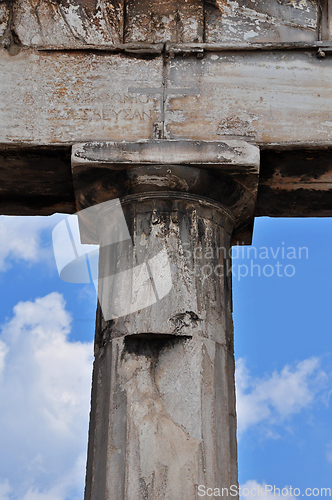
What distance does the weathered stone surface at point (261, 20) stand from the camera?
5.04 m

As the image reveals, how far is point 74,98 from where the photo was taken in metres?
4.83

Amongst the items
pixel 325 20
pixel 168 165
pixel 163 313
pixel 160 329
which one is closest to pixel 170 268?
pixel 163 313

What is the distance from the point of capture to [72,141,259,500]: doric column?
388 cm

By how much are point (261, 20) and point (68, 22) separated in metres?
1.65

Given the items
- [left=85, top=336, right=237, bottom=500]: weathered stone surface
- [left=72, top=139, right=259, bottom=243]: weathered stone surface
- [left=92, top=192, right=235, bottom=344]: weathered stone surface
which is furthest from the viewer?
[left=72, top=139, right=259, bottom=243]: weathered stone surface

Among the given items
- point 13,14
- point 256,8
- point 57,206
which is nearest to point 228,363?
point 57,206

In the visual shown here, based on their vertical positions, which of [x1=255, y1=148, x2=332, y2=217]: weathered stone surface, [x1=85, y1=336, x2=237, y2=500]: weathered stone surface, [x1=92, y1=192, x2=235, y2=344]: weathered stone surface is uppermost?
[x1=255, y1=148, x2=332, y2=217]: weathered stone surface

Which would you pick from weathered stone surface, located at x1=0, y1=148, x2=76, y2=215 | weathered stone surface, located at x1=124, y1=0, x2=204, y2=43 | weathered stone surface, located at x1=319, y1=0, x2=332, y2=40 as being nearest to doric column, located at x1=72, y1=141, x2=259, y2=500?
weathered stone surface, located at x1=0, y1=148, x2=76, y2=215

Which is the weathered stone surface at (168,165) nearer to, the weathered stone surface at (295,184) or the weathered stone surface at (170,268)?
the weathered stone surface at (170,268)

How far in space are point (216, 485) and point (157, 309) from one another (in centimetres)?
123

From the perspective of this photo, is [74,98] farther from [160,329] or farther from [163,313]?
[160,329]

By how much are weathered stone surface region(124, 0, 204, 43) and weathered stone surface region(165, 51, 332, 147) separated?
0.28 meters

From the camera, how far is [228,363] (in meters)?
4.38

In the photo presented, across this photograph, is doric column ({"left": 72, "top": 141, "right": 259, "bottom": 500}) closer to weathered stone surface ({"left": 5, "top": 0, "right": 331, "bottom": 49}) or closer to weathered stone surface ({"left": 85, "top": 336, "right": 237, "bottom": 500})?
weathered stone surface ({"left": 85, "top": 336, "right": 237, "bottom": 500})
